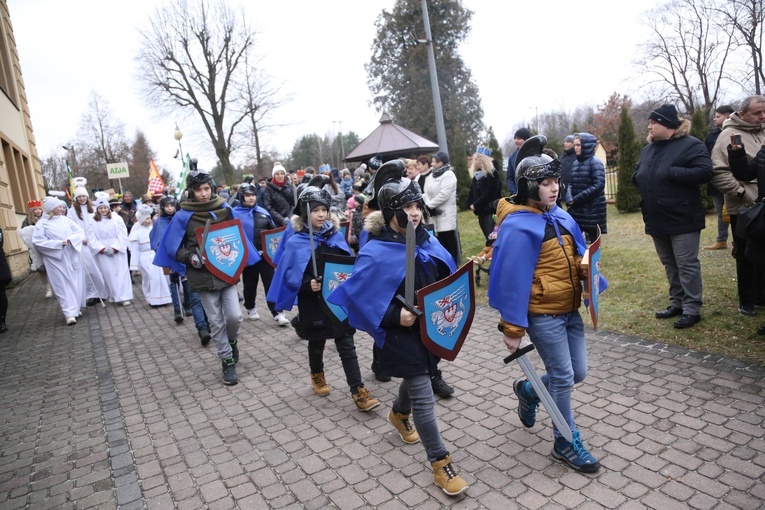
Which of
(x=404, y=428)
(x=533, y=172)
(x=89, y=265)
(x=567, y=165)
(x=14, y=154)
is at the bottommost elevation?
(x=404, y=428)

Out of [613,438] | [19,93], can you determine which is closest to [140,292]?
[613,438]

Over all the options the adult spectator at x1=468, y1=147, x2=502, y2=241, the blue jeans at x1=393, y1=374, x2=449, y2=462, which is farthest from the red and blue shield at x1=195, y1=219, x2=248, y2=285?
the adult spectator at x1=468, y1=147, x2=502, y2=241

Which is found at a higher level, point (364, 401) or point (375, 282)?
point (375, 282)

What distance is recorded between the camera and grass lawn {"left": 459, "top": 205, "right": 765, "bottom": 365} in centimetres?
507

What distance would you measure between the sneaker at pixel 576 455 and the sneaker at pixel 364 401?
162cm

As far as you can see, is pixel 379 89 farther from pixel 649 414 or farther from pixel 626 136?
pixel 649 414

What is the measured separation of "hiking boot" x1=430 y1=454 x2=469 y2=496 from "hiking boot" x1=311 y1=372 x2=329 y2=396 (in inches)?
76.0

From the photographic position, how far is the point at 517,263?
3125mm

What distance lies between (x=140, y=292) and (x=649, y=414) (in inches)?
451

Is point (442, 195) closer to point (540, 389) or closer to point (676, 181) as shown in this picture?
point (676, 181)

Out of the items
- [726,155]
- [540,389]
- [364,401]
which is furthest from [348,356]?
[726,155]

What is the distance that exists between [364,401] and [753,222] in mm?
3503

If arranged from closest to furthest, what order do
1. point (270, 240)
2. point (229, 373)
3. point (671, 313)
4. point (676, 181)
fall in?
point (676, 181) < point (229, 373) < point (671, 313) < point (270, 240)

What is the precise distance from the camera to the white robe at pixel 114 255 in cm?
1051
